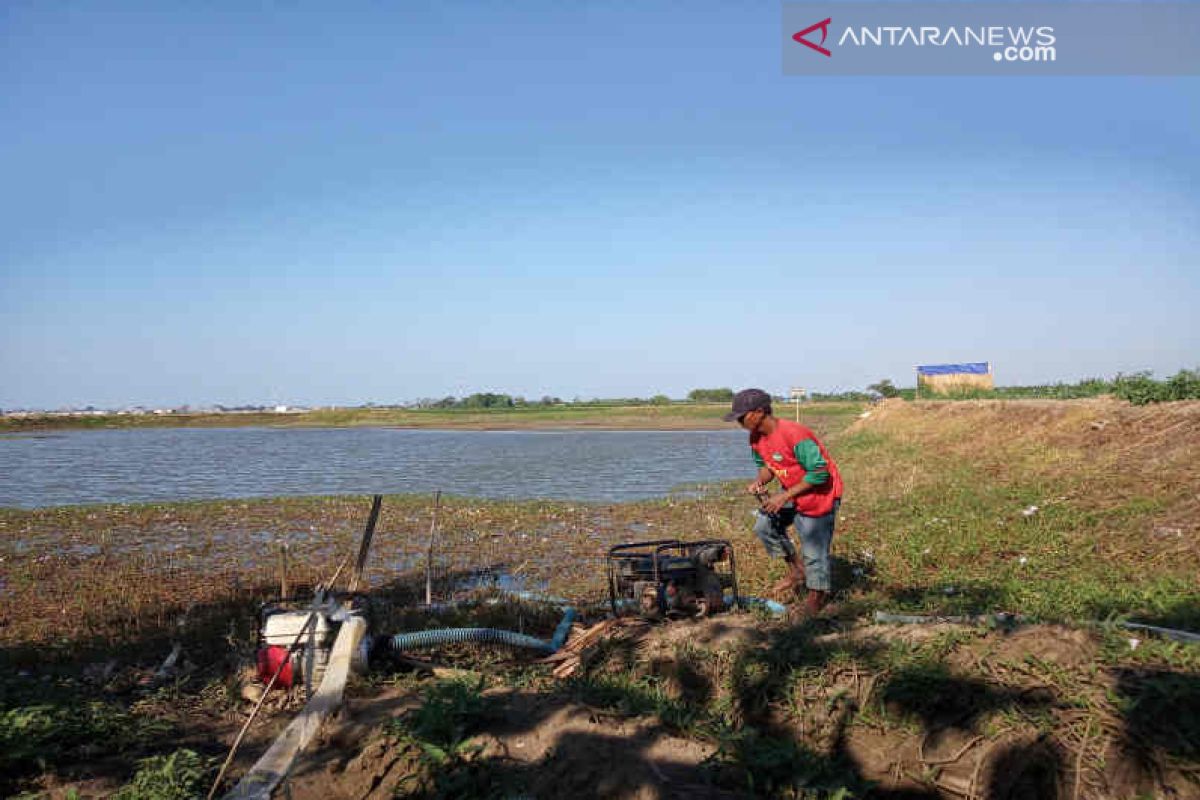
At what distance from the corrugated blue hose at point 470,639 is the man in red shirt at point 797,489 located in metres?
2.07

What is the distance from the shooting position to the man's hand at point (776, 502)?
18.7ft

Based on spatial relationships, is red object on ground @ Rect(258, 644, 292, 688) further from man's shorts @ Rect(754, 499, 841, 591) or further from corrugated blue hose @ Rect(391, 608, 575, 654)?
man's shorts @ Rect(754, 499, 841, 591)

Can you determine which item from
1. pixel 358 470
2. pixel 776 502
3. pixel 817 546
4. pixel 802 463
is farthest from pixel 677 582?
pixel 358 470

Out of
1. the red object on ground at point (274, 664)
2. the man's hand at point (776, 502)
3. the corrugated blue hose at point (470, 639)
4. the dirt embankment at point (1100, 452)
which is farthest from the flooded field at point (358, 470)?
the red object on ground at point (274, 664)

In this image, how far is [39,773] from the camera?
3.76m

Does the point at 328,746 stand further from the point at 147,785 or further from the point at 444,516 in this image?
the point at 444,516

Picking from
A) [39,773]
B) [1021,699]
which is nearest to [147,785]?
[39,773]

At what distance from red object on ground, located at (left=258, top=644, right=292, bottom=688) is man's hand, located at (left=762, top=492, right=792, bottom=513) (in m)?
3.80

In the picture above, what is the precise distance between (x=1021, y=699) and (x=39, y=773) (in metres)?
5.20

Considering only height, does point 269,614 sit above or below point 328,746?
above

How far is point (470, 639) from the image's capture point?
5.64m

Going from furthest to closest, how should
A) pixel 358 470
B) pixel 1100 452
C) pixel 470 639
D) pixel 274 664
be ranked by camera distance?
1. pixel 358 470
2. pixel 1100 452
3. pixel 470 639
4. pixel 274 664

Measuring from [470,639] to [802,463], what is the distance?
3061mm

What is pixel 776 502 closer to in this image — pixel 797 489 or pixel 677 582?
pixel 797 489
